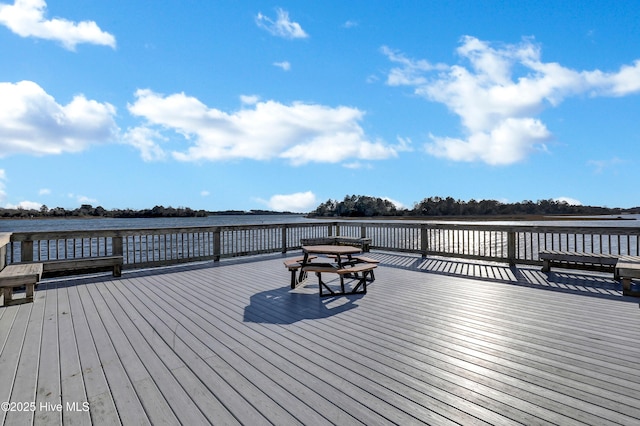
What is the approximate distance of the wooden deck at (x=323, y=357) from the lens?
184 centimetres

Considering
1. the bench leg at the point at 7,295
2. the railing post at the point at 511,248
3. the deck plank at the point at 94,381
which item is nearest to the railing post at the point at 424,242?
the railing post at the point at 511,248

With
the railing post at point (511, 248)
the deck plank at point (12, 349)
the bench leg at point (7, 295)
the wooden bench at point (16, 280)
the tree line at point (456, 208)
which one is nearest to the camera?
the deck plank at point (12, 349)

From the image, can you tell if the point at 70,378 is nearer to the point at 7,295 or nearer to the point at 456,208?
the point at 7,295

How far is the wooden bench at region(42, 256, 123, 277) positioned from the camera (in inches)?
203

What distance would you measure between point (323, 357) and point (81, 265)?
529cm

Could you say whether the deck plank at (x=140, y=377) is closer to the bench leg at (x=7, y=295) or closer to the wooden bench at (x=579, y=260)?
the bench leg at (x=7, y=295)

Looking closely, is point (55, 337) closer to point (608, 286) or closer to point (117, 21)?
point (117, 21)

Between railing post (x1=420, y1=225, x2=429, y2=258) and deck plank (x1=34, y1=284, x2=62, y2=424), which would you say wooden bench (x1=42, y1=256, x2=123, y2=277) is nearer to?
deck plank (x1=34, y1=284, x2=62, y2=424)

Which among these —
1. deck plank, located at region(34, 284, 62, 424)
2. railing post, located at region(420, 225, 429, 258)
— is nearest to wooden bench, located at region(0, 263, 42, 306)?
deck plank, located at region(34, 284, 62, 424)

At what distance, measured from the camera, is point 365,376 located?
2227mm

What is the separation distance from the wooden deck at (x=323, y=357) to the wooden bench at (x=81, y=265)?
0.66 m

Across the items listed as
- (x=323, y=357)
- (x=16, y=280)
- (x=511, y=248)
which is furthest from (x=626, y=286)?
(x=16, y=280)

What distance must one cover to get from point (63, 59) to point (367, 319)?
9.29 m

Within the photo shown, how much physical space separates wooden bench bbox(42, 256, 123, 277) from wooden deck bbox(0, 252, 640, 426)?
658 mm
